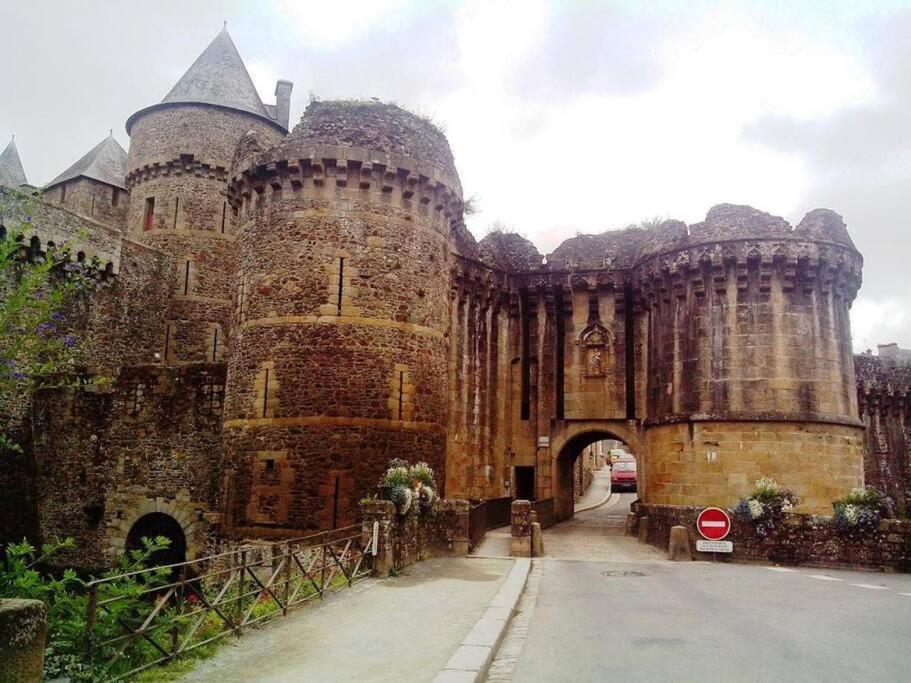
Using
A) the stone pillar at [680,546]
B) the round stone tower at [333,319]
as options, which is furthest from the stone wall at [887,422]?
the round stone tower at [333,319]

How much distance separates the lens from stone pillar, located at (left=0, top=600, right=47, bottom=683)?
437 cm

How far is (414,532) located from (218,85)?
68.6 feet

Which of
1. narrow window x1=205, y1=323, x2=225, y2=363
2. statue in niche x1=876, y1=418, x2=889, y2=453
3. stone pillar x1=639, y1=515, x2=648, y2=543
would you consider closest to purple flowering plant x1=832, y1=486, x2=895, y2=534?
stone pillar x1=639, y1=515, x2=648, y2=543

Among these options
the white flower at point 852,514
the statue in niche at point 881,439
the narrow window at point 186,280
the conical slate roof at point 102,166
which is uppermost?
the conical slate roof at point 102,166

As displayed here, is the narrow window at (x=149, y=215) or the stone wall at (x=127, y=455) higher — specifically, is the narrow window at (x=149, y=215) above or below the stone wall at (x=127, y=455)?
above

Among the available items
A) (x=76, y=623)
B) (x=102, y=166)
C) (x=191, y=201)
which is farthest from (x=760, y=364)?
(x=102, y=166)

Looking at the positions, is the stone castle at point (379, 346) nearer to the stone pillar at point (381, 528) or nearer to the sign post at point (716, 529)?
the stone pillar at point (381, 528)

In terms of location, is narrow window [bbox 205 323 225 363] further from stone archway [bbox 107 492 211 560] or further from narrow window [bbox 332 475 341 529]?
narrow window [bbox 332 475 341 529]

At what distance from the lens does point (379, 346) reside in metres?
16.2

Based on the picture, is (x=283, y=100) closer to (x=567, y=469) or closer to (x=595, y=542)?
(x=567, y=469)

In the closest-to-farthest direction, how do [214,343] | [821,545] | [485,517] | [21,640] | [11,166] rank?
[21,640] < [821,545] < [485,517] < [214,343] < [11,166]

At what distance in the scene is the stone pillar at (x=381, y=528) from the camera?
12.0 metres

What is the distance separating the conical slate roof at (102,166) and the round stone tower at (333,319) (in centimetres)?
1540

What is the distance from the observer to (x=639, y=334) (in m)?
22.8
